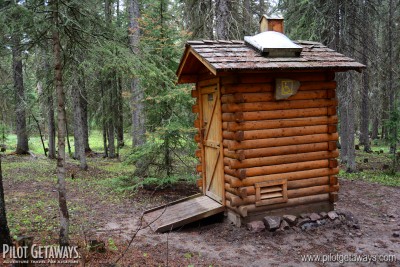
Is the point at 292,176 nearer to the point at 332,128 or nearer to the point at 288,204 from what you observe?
the point at 288,204

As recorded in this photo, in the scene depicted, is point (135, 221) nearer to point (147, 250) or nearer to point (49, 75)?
point (147, 250)

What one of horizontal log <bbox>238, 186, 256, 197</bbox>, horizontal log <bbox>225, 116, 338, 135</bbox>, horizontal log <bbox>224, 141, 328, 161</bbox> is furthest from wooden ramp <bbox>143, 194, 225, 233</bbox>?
horizontal log <bbox>225, 116, 338, 135</bbox>

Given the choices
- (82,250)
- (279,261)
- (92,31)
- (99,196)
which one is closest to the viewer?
(82,250)

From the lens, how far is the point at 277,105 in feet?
23.9

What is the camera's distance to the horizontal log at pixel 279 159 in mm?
6969

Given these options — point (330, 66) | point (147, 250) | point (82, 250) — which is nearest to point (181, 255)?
point (147, 250)

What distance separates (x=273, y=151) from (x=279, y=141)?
0.88 ft

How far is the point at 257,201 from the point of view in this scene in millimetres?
7086

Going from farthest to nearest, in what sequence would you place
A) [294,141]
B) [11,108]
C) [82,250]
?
[11,108] → [294,141] → [82,250]

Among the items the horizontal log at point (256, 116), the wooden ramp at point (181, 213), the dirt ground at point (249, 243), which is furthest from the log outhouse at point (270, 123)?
the dirt ground at point (249, 243)

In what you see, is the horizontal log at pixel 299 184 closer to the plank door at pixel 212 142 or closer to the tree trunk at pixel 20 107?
the plank door at pixel 212 142

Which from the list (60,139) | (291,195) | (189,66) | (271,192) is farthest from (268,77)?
(60,139)

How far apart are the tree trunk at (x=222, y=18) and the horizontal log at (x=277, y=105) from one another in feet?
13.8

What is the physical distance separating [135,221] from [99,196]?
273 cm
